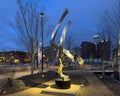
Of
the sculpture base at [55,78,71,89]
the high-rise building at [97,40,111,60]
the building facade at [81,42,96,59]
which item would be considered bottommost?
the sculpture base at [55,78,71,89]

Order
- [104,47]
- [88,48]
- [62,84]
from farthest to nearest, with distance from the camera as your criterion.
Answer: [88,48] < [104,47] < [62,84]

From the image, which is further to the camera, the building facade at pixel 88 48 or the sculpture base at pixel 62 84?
the building facade at pixel 88 48

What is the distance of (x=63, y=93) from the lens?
14734mm

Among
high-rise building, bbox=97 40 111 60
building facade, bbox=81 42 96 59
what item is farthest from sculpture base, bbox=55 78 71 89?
building facade, bbox=81 42 96 59

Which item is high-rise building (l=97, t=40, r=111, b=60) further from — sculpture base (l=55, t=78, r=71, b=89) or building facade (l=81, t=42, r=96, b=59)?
building facade (l=81, t=42, r=96, b=59)

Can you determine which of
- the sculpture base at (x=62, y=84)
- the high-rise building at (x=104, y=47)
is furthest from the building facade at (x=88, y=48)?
the sculpture base at (x=62, y=84)

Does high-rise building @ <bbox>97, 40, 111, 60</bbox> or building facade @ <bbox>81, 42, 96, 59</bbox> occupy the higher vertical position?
building facade @ <bbox>81, 42, 96, 59</bbox>

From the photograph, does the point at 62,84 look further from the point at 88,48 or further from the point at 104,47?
the point at 88,48

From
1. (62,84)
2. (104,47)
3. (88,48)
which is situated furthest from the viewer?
(88,48)

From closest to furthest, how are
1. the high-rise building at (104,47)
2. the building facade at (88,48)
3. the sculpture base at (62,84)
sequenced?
the sculpture base at (62,84) → the high-rise building at (104,47) → the building facade at (88,48)

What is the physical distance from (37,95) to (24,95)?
29.5 inches

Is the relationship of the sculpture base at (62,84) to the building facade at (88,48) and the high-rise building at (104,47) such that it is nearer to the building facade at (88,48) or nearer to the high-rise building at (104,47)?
the high-rise building at (104,47)

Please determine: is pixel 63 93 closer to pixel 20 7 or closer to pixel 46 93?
pixel 46 93

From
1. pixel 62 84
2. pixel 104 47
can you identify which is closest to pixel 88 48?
pixel 104 47
